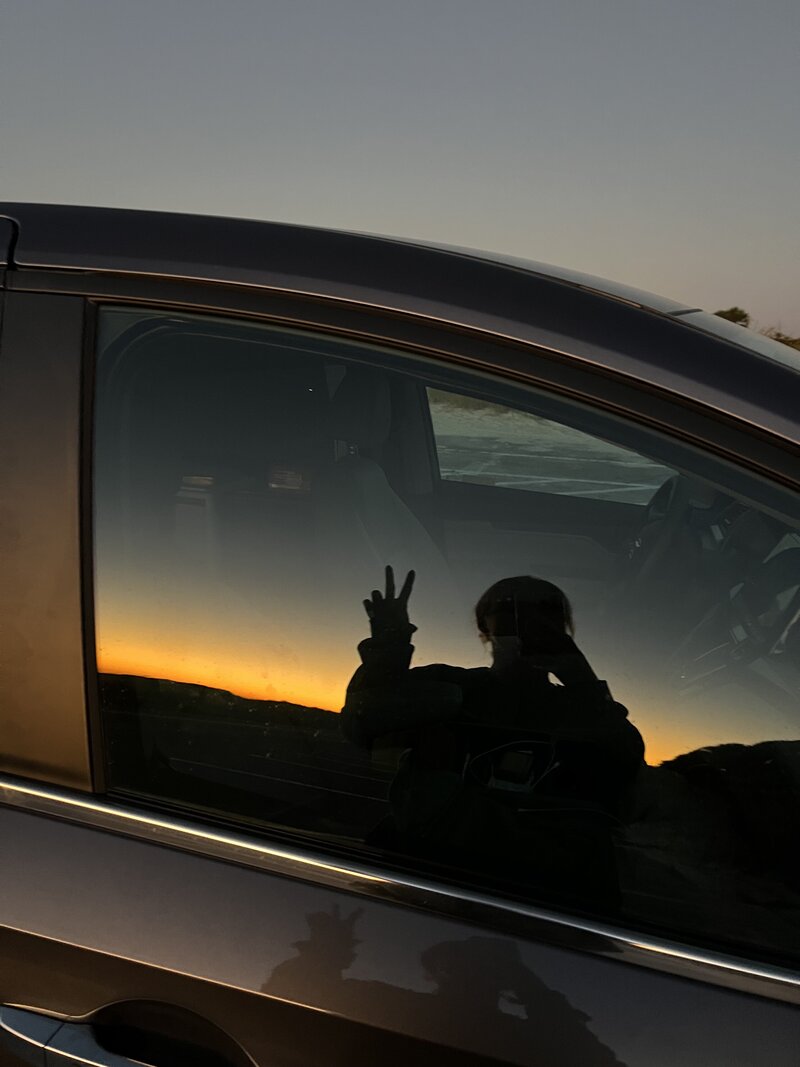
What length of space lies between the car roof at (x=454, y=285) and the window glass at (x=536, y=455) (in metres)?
0.11

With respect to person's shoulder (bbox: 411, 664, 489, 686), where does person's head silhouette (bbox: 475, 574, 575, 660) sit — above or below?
above

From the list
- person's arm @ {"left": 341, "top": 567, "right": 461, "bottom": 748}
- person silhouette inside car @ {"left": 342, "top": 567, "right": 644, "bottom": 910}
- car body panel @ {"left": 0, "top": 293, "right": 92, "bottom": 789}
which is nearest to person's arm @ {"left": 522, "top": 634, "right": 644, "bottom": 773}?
person silhouette inside car @ {"left": 342, "top": 567, "right": 644, "bottom": 910}

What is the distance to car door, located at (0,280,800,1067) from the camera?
3.37 feet

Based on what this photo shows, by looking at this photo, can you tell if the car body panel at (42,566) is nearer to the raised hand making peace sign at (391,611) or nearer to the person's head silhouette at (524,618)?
the raised hand making peace sign at (391,611)

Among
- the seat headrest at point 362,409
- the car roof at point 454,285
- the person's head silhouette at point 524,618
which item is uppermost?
the car roof at point 454,285

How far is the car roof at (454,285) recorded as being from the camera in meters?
1.06

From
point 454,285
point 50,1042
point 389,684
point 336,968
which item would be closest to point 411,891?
point 336,968

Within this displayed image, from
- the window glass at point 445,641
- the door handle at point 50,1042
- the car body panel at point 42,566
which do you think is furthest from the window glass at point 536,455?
the door handle at point 50,1042

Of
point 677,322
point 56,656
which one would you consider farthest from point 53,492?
point 677,322

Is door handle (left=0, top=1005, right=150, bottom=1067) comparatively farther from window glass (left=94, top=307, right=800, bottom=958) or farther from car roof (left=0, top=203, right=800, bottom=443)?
car roof (left=0, top=203, right=800, bottom=443)

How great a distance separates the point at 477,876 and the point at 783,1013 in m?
0.33

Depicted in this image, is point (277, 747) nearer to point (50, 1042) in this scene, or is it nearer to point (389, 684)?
point (389, 684)

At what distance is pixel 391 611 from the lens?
47.4 inches

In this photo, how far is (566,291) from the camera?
117cm
